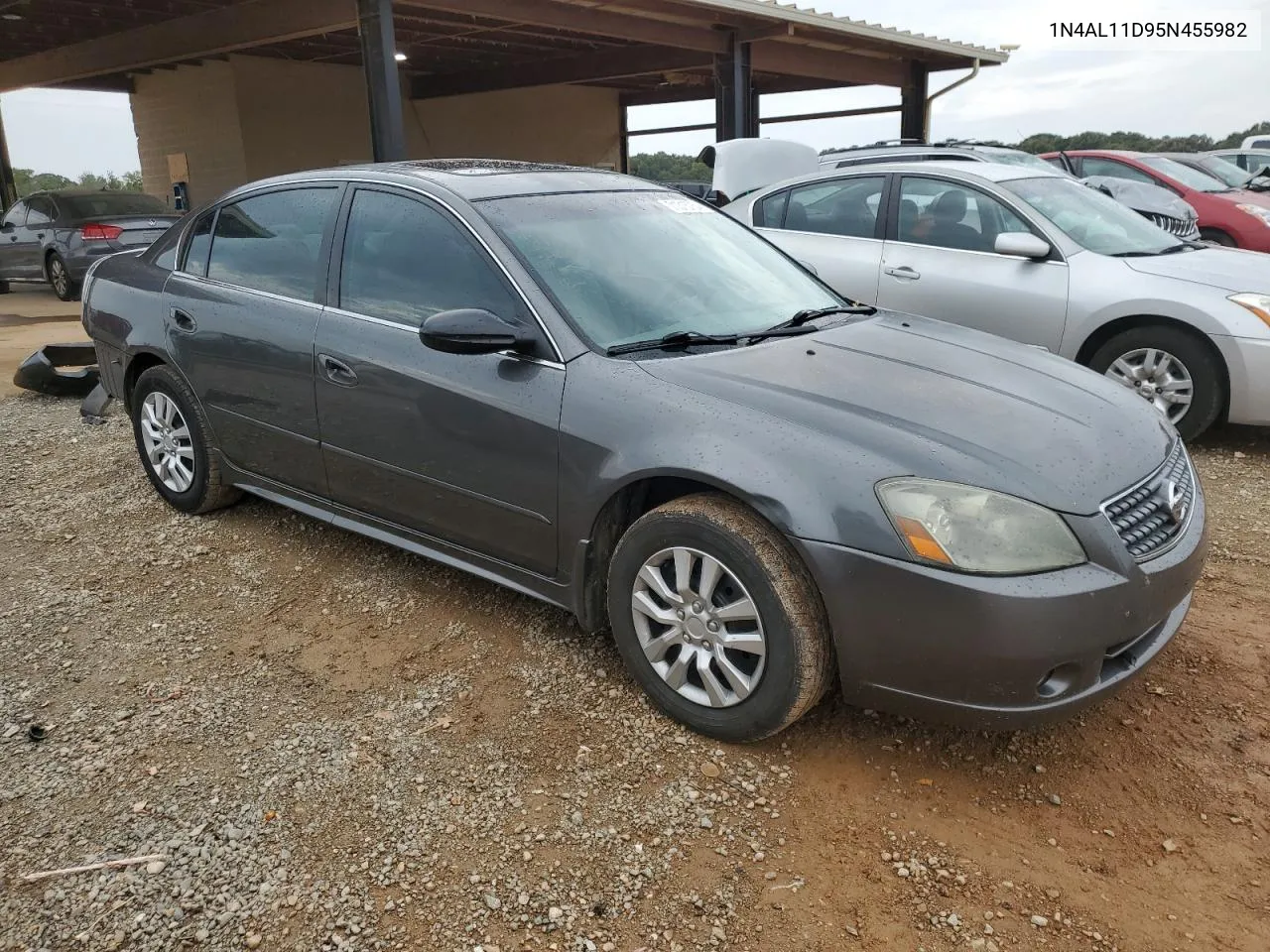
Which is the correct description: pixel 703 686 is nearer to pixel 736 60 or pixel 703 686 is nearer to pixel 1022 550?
pixel 1022 550

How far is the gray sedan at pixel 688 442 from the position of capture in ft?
7.97

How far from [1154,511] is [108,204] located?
45.1ft

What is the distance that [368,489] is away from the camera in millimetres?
3609

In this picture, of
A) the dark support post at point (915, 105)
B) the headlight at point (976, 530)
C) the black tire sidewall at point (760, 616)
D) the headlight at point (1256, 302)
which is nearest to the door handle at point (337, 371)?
the black tire sidewall at point (760, 616)

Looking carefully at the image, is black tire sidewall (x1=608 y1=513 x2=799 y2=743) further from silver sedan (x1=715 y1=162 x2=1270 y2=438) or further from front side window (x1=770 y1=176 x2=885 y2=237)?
front side window (x1=770 y1=176 x2=885 y2=237)

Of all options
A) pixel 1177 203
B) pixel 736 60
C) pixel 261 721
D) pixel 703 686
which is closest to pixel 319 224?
pixel 261 721

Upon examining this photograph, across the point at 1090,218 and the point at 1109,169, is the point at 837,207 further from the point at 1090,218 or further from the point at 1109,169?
the point at 1109,169

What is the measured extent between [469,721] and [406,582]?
1109 mm

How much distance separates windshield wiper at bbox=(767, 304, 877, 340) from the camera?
11.3 feet

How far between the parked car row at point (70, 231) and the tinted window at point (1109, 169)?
11373 millimetres

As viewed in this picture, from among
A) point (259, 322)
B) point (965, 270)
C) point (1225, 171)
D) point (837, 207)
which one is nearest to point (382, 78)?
point (837, 207)

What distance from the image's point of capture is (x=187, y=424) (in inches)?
173

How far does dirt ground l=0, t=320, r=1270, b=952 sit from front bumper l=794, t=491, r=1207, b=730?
1.03 ft

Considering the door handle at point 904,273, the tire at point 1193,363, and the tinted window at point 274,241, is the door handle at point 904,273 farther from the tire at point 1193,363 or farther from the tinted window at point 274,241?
the tinted window at point 274,241
